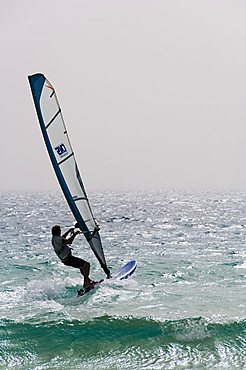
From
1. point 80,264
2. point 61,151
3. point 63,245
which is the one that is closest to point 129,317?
point 80,264

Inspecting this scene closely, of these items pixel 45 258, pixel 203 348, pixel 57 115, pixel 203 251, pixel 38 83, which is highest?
pixel 38 83

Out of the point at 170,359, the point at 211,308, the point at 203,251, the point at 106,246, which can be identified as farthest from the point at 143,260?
the point at 170,359

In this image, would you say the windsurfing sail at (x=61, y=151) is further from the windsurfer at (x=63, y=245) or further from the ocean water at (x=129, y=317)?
the ocean water at (x=129, y=317)

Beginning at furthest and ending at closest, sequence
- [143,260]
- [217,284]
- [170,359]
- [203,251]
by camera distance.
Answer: [203,251] → [143,260] → [217,284] → [170,359]

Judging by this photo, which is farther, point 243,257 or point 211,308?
point 243,257

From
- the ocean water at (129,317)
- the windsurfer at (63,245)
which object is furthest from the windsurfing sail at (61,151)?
the ocean water at (129,317)

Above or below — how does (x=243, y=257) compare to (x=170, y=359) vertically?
below

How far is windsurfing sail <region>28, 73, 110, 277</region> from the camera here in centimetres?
966

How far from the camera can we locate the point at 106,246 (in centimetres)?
1947

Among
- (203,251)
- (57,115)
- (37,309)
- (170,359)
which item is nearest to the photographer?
(170,359)

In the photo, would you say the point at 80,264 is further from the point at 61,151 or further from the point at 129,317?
the point at 61,151

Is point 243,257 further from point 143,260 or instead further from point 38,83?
point 38,83

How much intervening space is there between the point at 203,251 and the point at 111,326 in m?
9.66

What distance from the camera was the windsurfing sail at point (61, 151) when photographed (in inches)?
380
